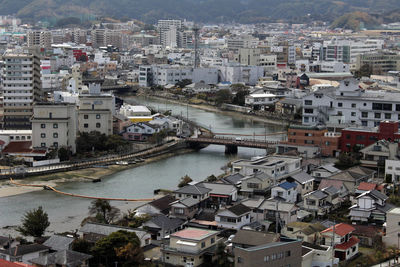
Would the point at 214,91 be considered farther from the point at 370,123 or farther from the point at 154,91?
the point at 370,123

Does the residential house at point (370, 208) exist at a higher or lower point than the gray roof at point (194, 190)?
lower

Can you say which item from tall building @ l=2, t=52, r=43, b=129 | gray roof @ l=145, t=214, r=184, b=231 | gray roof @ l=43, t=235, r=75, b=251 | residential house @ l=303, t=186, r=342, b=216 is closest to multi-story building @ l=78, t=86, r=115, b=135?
tall building @ l=2, t=52, r=43, b=129

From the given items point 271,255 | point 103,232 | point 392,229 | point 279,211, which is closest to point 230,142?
point 279,211

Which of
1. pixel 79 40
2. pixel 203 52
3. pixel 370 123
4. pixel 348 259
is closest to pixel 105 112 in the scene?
pixel 370 123

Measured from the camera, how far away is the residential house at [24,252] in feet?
24.3

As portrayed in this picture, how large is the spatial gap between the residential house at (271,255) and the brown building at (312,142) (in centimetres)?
619

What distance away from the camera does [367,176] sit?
433 inches

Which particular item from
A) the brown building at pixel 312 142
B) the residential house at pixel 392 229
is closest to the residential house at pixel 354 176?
the brown building at pixel 312 142

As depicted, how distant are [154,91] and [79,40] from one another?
2036 centimetres

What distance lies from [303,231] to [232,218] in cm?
95

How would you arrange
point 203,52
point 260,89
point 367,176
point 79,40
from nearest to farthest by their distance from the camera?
point 367,176 → point 260,89 → point 203,52 → point 79,40

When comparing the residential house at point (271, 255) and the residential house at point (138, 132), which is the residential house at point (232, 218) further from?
the residential house at point (138, 132)

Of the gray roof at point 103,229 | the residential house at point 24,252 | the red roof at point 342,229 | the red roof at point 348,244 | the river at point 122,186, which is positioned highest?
the red roof at point 342,229

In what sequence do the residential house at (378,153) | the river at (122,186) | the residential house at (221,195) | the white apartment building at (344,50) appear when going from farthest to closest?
the white apartment building at (344,50) < the residential house at (378,153) < the river at (122,186) < the residential house at (221,195)
